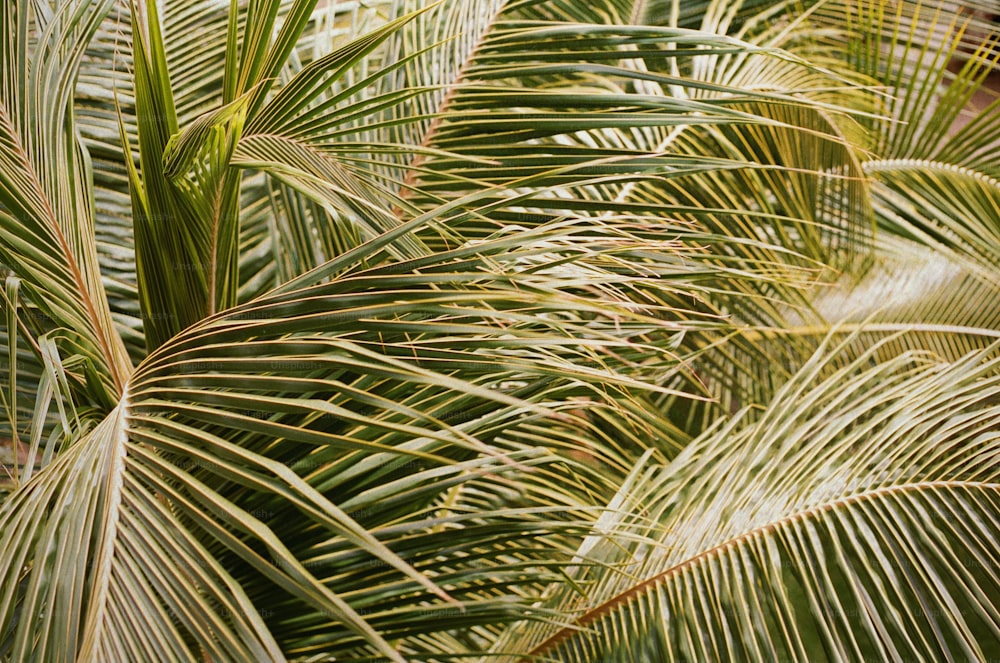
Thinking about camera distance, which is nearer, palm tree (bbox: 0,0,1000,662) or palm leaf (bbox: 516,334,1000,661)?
palm tree (bbox: 0,0,1000,662)

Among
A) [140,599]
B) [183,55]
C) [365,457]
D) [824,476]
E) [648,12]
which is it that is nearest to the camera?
[140,599]

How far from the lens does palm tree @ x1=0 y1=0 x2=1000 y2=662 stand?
0.49 metres

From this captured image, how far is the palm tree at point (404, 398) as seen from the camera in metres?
0.49

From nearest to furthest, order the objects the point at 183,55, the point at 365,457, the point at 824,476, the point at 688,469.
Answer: the point at 365,457 → the point at 824,476 → the point at 688,469 → the point at 183,55

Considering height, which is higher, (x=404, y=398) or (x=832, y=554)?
(x=404, y=398)

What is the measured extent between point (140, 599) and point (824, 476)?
65cm

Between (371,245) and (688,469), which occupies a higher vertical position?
(371,245)

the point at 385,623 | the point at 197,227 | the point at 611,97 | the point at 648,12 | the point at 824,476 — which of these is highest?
the point at 648,12

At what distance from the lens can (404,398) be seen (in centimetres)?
69

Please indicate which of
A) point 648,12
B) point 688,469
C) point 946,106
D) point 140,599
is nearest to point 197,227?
point 140,599

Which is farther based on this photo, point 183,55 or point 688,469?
point 183,55

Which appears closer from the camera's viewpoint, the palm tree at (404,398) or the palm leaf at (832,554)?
the palm tree at (404,398)

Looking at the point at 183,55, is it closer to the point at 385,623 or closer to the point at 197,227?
the point at 197,227

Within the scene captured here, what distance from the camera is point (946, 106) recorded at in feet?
5.43
